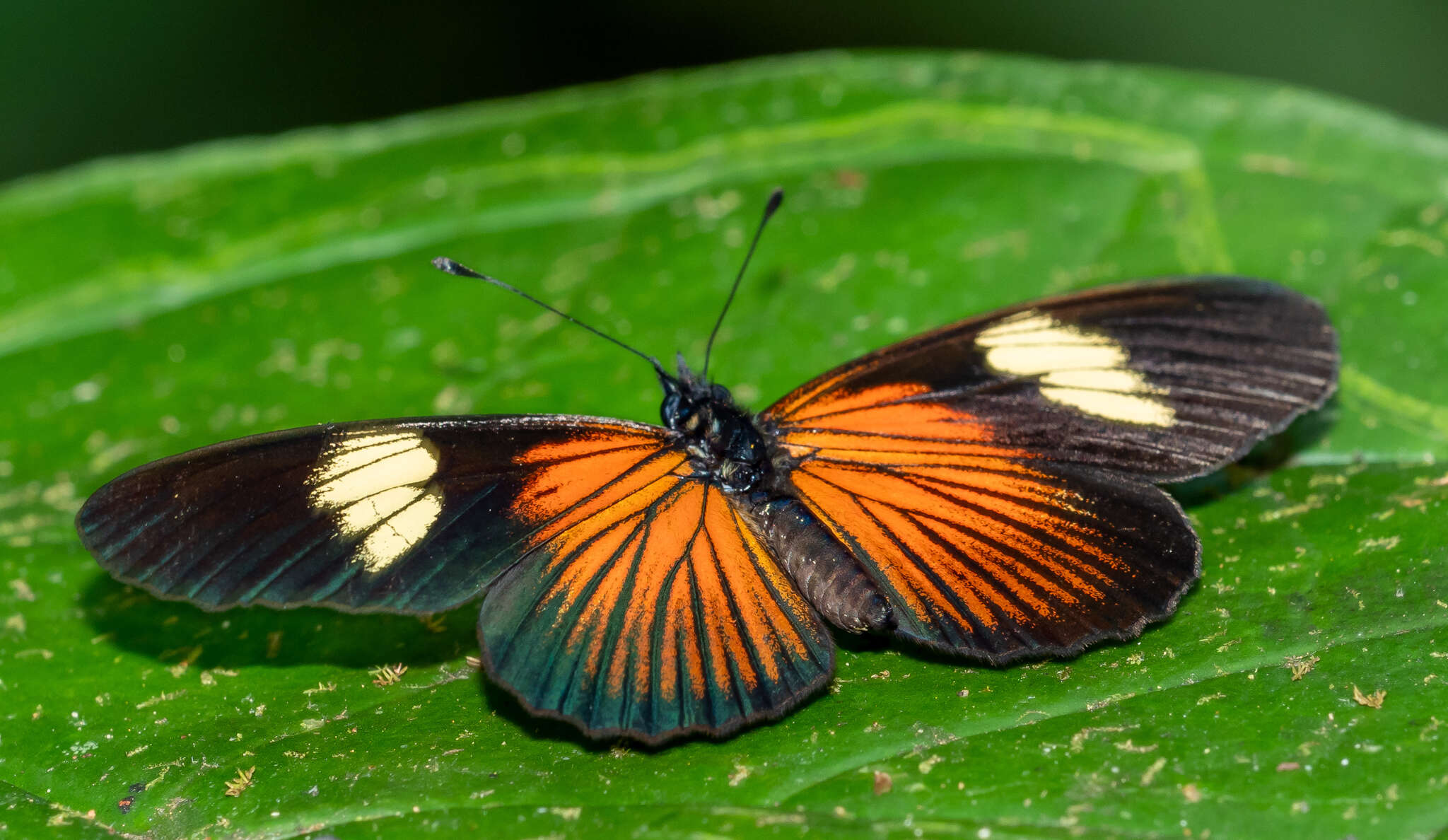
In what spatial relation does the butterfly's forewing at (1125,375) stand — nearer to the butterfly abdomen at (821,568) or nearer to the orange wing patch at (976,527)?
the orange wing patch at (976,527)

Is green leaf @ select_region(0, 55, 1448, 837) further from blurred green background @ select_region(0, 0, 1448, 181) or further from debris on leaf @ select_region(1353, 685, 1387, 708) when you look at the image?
blurred green background @ select_region(0, 0, 1448, 181)

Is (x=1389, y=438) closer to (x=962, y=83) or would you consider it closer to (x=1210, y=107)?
(x=1210, y=107)

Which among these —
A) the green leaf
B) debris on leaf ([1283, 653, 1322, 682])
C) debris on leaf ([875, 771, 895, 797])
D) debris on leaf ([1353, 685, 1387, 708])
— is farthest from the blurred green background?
debris on leaf ([875, 771, 895, 797])

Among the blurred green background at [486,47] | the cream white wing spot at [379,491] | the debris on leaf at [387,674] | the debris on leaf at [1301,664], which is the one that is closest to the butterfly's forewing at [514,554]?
the cream white wing spot at [379,491]

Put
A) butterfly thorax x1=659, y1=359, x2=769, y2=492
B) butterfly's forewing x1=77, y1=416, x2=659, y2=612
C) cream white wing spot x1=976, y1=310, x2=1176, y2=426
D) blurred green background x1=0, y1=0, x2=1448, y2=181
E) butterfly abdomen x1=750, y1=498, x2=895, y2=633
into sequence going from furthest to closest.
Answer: blurred green background x1=0, y1=0, x2=1448, y2=181 → cream white wing spot x1=976, y1=310, x2=1176, y2=426 → butterfly thorax x1=659, y1=359, x2=769, y2=492 → butterfly abdomen x1=750, y1=498, x2=895, y2=633 → butterfly's forewing x1=77, y1=416, x2=659, y2=612

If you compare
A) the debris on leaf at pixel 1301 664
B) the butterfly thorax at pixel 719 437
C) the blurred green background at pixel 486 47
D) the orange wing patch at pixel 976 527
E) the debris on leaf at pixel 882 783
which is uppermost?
the blurred green background at pixel 486 47

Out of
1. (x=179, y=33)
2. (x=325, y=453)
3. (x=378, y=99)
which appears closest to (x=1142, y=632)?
(x=325, y=453)
